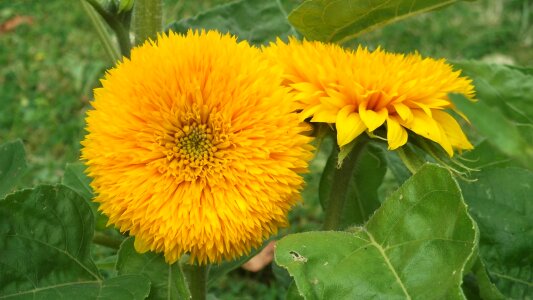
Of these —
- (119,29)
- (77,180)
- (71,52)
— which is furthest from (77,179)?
(71,52)

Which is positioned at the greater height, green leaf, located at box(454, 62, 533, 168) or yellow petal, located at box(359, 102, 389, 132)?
yellow petal, located at box(359, 102, 389, 132)

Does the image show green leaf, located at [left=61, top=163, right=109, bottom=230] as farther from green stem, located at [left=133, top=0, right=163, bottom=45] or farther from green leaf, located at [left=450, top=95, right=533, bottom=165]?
green leaf, located at [left=450, top=95, right=533, bottom=165]

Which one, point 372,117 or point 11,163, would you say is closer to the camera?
point 372,117

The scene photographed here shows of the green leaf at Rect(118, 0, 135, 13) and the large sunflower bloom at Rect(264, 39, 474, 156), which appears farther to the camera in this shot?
the green leaf at Rect(118, 0, 135, 13)

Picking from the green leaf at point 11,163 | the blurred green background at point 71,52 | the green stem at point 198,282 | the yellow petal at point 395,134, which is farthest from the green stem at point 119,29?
the blurred green background at point 71,52

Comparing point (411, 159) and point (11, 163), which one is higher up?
point (11, 163)

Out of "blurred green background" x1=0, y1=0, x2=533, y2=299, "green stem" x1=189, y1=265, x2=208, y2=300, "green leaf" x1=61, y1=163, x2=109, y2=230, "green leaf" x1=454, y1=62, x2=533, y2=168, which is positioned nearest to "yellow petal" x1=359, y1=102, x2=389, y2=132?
"green leaf" x1=454, y1=62, x2=533, y2=168

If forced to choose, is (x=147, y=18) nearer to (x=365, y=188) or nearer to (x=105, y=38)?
(x=105, y=38)
